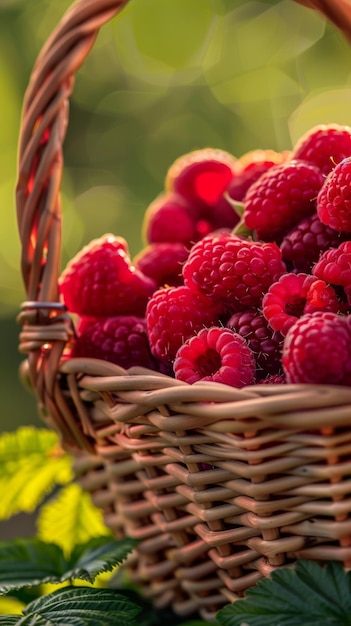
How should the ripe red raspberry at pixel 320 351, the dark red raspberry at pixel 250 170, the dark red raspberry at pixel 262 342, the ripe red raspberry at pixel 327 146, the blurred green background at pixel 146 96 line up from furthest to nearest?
the blurred green background at pixel 146 96
the dark red raspberry at pixel 250 170
the ripe red raspberry at pixel 327 146
the dark red raspberry at pixel 262 342
the ripe red raspberry at pixel 320 351

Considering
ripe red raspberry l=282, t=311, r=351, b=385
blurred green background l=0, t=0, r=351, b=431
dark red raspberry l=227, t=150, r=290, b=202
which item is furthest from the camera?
blurred green background l=0, t=0, r=351, b=431

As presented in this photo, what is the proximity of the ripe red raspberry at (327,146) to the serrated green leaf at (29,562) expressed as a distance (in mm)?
429

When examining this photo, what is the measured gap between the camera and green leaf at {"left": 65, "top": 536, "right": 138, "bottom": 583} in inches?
21.8

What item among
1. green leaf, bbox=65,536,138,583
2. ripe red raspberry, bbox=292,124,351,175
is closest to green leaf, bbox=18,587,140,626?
green leaf, bbox=65,536,138,583

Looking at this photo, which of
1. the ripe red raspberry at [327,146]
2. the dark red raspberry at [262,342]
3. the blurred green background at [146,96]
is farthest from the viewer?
the blurred green background at [146,96]

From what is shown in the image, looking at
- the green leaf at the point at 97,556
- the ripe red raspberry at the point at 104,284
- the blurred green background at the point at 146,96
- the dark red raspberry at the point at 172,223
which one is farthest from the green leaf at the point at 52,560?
the blurred green background at the point at 146,96

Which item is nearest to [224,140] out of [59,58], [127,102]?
[127,102]

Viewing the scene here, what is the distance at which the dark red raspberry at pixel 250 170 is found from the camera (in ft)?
2.50

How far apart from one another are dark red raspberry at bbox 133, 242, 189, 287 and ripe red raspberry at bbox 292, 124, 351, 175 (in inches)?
6.6

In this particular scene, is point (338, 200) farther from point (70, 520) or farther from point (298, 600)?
point (70, 520)

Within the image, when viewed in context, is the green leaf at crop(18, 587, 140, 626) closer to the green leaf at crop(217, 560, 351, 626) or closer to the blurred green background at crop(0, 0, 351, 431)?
the green leaf at crop(217, 560, 351, 626)

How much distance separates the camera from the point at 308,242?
1.92 feet

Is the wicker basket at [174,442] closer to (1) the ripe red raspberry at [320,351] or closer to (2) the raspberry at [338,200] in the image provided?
(1) the ripe red raspberry at [320,351]

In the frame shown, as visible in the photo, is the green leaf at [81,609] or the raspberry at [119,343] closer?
the green leaf at [81,609]
